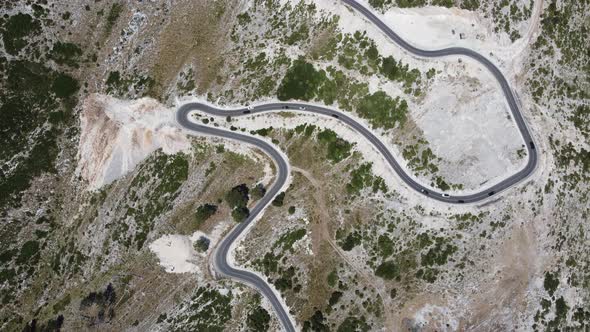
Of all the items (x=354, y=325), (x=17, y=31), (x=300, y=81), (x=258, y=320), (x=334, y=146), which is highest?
(x=17, y=31)

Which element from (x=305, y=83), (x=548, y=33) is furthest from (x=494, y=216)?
(x=305, y=83)

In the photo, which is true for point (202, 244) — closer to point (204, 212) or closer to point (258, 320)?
point (204, 212)

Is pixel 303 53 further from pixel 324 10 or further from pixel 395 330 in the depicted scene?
pixel 395 330

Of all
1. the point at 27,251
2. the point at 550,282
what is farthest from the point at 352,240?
the point at 27,251

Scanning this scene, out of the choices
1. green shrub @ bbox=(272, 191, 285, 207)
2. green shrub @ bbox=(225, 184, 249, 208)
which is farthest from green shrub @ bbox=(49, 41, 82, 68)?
green shrub @ bbox=(272, 191, 285, 207)

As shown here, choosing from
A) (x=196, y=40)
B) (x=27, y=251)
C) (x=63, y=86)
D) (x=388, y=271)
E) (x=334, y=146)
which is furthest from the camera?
(x=196, y=40)

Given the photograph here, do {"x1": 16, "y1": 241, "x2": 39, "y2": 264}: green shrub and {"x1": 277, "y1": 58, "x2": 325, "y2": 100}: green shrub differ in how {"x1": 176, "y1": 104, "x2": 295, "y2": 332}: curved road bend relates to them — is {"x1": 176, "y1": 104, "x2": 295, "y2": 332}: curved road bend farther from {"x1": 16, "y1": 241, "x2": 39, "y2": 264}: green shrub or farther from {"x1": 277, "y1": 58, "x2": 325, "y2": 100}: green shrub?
{"x1": 16, "y1": 241, "x2": 39, "y2": 264}: green shrub

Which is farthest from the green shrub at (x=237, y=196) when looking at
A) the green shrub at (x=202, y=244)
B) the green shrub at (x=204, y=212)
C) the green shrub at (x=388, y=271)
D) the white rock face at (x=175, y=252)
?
the green shrub at (x=388, y=271)
